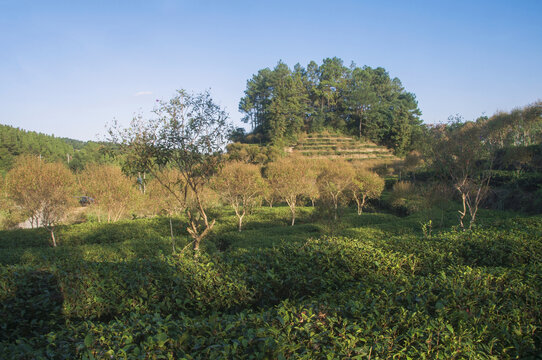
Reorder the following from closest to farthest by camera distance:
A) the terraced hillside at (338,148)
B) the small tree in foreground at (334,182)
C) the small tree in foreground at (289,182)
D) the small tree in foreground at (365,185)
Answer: the small tree in foreground at (289,182) < the small tree in foreground at (334,182) < the small tree in foreground at (365,185) < the terraced hillside at (338,148)

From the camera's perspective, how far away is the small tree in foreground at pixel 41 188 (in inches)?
567

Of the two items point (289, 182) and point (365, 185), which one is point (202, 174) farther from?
point (365, 185)

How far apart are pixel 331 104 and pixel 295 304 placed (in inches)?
2700

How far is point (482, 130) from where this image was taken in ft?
46.8

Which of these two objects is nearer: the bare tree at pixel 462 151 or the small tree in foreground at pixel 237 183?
the bare tree at pixel 462 151

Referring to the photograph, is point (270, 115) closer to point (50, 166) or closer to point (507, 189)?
point (507, 189)

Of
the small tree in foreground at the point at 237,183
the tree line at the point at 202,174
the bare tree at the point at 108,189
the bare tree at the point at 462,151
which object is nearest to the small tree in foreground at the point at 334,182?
the tree line at the point at 202,174

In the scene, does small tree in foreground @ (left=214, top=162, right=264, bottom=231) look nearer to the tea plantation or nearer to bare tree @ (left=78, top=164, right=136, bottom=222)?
bare tree @ (left=78, top=164, right=136, bottom=222)

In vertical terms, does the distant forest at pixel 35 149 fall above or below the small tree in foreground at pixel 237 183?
above

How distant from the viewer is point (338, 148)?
177 feet

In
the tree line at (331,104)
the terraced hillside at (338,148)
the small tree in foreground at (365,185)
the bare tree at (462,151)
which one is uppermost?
the tree line at (331,104)

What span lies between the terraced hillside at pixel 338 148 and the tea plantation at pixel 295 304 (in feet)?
147

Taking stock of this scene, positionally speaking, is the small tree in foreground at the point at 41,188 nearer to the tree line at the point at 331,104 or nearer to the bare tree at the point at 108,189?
the bare tree at the point at 108,189

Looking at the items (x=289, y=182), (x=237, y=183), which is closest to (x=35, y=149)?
(x=237, y=183)
